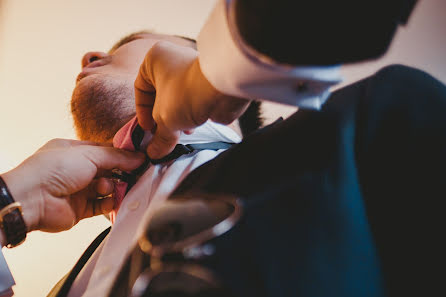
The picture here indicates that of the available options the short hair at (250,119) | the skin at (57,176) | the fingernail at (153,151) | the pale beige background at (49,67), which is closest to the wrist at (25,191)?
the skin at (57,176)

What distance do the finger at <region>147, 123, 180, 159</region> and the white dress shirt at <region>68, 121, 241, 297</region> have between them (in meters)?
0.06

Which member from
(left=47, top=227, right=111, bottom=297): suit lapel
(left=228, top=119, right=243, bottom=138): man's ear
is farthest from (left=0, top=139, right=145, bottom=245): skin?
(left=228, top=119, right=243, bottom=138): man's ear

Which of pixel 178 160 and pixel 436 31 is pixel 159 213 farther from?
pixel 436 31

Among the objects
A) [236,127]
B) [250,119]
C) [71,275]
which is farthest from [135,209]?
[250,119]

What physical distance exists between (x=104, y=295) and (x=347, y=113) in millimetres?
404

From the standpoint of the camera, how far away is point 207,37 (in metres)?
0.23

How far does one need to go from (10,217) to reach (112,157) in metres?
0.19

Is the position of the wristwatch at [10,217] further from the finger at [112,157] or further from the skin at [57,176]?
the finger at [112,157]

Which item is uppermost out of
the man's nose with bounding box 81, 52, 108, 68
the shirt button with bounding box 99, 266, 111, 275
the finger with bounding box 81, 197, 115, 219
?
the man's nose with bounding box 81, 52, 108, 68

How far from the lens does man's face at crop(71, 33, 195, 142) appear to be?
2.05ft

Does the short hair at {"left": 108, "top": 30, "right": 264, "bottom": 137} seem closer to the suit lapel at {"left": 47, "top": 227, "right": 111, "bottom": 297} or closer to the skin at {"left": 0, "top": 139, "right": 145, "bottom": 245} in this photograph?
the skin at {"left": 0, "top": 139, "right": 145, "bottom": 245}

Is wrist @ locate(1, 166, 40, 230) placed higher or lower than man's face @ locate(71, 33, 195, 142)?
lower

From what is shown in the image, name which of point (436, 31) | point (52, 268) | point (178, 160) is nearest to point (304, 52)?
point (178, 160)

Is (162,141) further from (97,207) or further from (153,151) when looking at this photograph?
(97,207)
